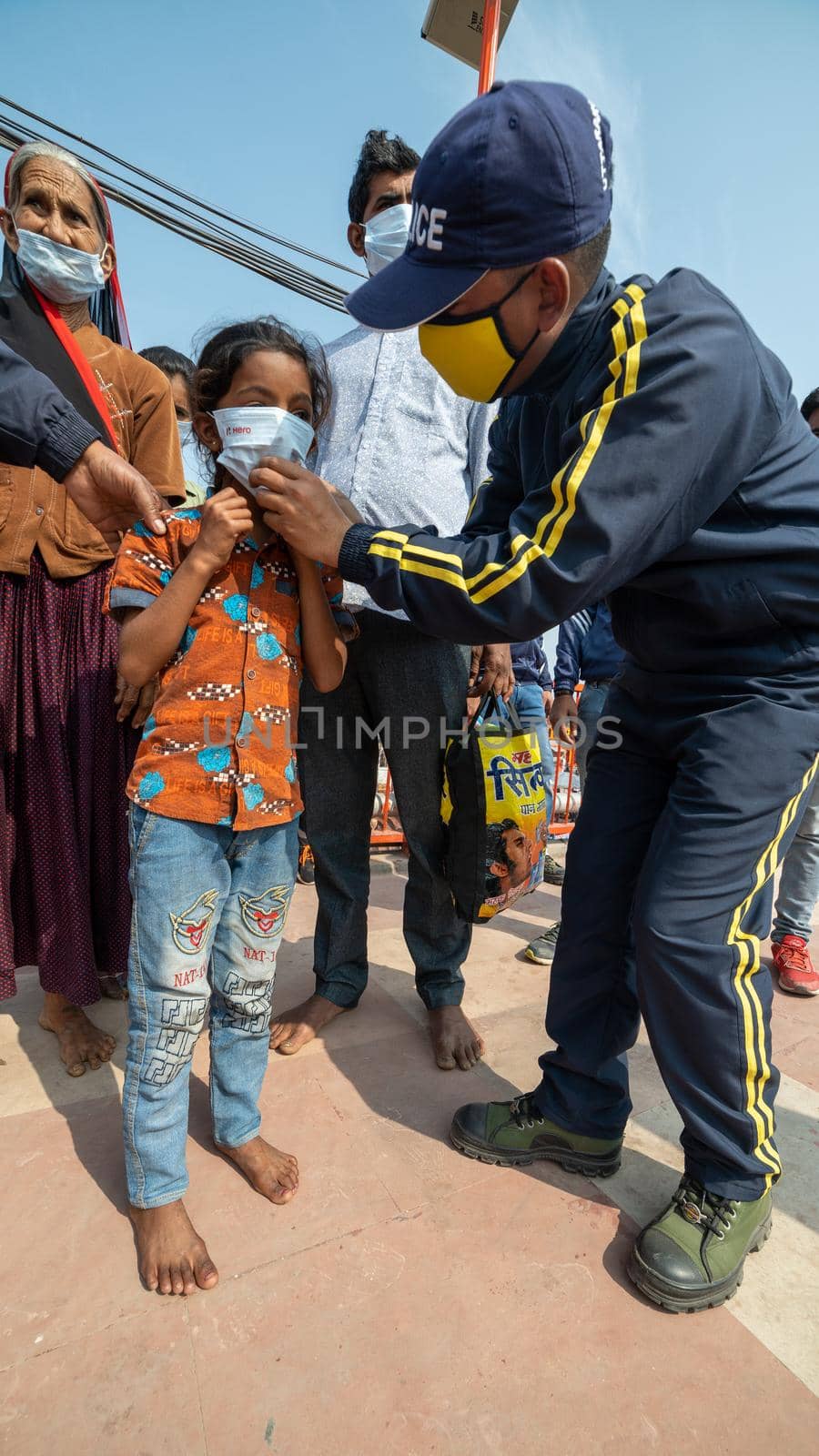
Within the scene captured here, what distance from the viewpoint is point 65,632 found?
2.02 m

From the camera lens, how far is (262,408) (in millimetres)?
1428

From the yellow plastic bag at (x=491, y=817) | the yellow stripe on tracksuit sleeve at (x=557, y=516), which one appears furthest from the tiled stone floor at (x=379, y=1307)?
the yellow stripe on tracksuit sleeve at (x=557, y=516)

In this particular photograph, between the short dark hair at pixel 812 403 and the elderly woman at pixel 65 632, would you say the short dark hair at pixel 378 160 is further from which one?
the short dark hair at pixel 812 403

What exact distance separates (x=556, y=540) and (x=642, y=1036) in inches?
68.6

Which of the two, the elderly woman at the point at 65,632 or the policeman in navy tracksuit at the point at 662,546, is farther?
the elderly woman at the point at 65,632

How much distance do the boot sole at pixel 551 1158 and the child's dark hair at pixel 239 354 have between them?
167cm

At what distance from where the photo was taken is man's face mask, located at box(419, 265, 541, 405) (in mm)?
1302

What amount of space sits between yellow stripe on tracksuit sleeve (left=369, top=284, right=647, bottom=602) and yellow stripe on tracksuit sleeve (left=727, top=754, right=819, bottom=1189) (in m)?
0.72

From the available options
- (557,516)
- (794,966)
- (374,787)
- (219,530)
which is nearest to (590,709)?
(794,966)

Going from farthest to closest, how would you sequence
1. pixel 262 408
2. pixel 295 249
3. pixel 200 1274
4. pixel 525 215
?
pixel 295 249 < pixel 262 408 < pixel 200 1274 < pixel 525 215

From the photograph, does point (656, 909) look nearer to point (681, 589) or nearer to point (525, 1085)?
point (681, 589)

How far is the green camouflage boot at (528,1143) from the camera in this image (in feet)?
5.41

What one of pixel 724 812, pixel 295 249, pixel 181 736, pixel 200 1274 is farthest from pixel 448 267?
pixel 295 249

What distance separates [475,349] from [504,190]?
0.77 feet
